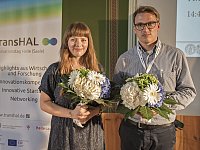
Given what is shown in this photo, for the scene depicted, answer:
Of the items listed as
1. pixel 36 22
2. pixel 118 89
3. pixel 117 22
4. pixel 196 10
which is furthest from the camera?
pixel 36 22

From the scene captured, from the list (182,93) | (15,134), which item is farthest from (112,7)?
(15,134)

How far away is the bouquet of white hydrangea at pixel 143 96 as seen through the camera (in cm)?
142

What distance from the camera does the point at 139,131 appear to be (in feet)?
6.04

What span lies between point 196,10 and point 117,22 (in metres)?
0.68

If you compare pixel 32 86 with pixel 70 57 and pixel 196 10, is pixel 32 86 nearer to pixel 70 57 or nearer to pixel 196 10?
pixel 70 57

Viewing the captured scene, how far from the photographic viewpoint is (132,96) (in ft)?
4.72

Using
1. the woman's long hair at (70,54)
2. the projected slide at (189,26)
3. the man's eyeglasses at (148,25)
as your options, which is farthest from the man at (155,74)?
the projected slide at (189,26)

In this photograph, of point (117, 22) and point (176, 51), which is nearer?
point (176, 51)

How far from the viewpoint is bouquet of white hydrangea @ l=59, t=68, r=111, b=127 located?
1466 mm

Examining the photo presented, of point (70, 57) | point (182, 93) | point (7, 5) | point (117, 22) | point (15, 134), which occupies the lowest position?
point (15, 134)

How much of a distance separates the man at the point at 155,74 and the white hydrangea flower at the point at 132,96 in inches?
12.6

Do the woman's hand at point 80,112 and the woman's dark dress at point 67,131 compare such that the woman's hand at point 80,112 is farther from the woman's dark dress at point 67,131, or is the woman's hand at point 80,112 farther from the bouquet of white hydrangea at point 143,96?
the bouquet of white hydrangea at point 143,96

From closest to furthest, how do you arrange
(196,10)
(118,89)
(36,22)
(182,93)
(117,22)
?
(118,89), (182,93), (196,10), (117,22), (36,22)

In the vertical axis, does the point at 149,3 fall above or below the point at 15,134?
above
